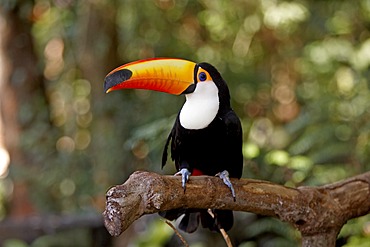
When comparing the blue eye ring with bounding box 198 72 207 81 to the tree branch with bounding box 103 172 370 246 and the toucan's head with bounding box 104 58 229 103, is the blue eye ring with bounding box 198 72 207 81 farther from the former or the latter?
the tree branch with bounding box 103 172 370 246

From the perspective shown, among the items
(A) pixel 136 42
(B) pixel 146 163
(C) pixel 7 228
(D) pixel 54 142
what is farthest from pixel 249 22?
(C) pixel 7 228

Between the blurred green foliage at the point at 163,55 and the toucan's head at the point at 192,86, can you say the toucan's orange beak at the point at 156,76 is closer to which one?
the toucan's head at the point at 192,86

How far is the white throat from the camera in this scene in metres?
2.16

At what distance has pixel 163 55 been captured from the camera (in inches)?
179

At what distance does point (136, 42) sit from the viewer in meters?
4.57

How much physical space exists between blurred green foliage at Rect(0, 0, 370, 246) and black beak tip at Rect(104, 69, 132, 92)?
1.73 meters

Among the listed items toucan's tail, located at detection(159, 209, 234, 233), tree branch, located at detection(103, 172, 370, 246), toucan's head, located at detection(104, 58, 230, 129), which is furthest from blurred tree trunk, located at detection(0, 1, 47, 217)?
tree branch, located at detection(103, 172, 370, 246)

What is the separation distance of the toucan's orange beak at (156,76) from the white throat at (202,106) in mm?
31

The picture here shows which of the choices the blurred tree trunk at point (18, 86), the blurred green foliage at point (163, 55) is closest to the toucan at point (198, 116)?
the blurred green foliage at point (163, 55)

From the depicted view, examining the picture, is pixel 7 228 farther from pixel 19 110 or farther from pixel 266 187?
pixel 266 187

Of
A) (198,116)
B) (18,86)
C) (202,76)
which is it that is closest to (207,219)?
(198,116)

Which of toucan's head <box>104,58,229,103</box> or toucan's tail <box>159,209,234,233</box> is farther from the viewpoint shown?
toucan's tail <box>159,209,234,233</box>

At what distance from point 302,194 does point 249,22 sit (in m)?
2.74

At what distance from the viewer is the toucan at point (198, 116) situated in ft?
6.89
